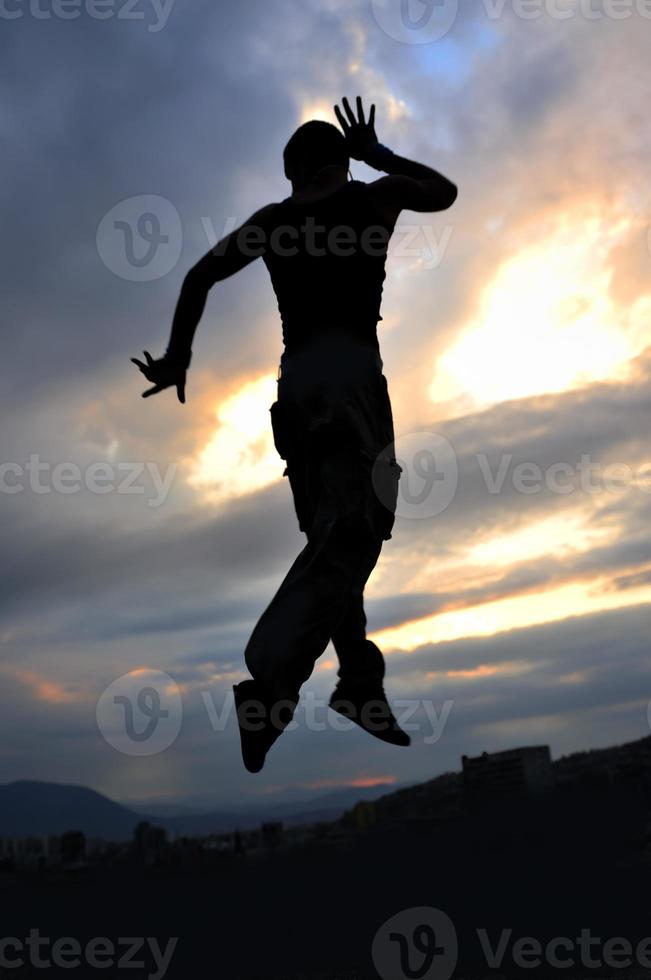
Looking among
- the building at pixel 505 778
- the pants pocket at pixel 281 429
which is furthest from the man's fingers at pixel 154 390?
the building at pixel 505 778

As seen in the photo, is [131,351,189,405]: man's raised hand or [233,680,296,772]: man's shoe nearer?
[233,680,296,772]: man's shoe

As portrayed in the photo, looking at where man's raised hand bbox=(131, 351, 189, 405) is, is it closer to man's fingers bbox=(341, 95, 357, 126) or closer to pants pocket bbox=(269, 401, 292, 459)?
pants pocket bbox=(269, 401, 292, 459)

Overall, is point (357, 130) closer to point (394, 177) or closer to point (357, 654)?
point (394, 177)

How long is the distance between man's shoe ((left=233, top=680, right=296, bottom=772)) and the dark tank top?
1799 mm

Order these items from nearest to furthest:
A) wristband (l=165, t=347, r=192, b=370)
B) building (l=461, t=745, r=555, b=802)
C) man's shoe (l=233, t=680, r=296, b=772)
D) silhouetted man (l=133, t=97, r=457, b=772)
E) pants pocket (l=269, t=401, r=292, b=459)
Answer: man's shoe (l=233, t=680, r=296, b=772) < silhouetted man (l=133, t=97, r=457, b=772) < wristband (l=165, t=347, r=192, b=370) < pants pocket (l=269, t=401, r=292, b=459) < building (l=461, t=745, r=555, b=802)

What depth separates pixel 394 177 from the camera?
5.27m

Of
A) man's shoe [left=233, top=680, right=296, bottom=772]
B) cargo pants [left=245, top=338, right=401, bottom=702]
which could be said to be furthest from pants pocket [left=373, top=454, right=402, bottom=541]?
man's shoe [left=233, top=680, right=296, bottom=772]

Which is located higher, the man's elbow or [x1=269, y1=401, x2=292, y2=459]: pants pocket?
the man's elbow

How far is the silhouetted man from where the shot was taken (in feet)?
16.7

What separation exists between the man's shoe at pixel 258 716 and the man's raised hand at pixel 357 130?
9.33ft

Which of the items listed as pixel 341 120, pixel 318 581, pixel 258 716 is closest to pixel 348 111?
pixel 341 120

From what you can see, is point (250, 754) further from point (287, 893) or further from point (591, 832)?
point (591, 832)

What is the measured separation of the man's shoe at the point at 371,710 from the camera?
18.7 feet

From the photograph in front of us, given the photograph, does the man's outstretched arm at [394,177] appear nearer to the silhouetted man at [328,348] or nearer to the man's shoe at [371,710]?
the silhouetted man at [328,348]
